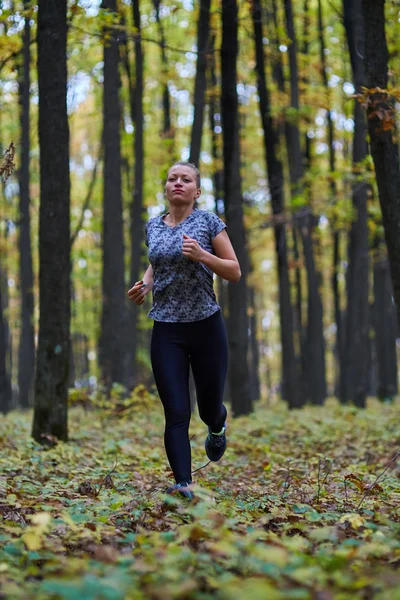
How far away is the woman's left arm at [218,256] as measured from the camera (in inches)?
203

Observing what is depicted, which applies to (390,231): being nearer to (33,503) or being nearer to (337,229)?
(33,503)

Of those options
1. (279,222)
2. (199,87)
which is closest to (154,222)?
(199,87)

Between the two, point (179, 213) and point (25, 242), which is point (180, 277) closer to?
point (179, 213)

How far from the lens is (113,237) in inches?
599

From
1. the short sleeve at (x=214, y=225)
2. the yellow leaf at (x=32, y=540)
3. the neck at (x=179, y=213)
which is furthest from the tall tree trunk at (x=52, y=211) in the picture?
the yellow leaf at (x=32, y=540)

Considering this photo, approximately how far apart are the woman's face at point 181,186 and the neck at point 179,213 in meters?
0.05

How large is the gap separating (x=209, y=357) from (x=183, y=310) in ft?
1.36

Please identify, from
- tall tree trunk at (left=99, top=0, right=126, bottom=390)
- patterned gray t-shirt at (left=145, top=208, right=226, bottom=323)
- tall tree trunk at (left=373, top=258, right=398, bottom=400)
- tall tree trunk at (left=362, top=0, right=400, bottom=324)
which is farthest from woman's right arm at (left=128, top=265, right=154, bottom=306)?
tall tree trunk at (left=373, top=258, right=398, bottom=400)

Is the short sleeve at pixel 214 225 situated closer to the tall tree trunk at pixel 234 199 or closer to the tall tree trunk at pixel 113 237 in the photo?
the tall tree trunk at pixel 234 199

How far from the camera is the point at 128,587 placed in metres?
2.74

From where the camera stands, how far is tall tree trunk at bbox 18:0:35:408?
737 inches

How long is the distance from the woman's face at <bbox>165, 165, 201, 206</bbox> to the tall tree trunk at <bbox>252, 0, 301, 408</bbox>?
1136 cm

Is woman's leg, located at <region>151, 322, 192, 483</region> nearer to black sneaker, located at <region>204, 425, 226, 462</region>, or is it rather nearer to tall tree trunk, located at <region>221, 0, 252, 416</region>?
black sneaker, located at <region>204, 425, 226, 462</region>

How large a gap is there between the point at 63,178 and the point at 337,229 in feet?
46.1
